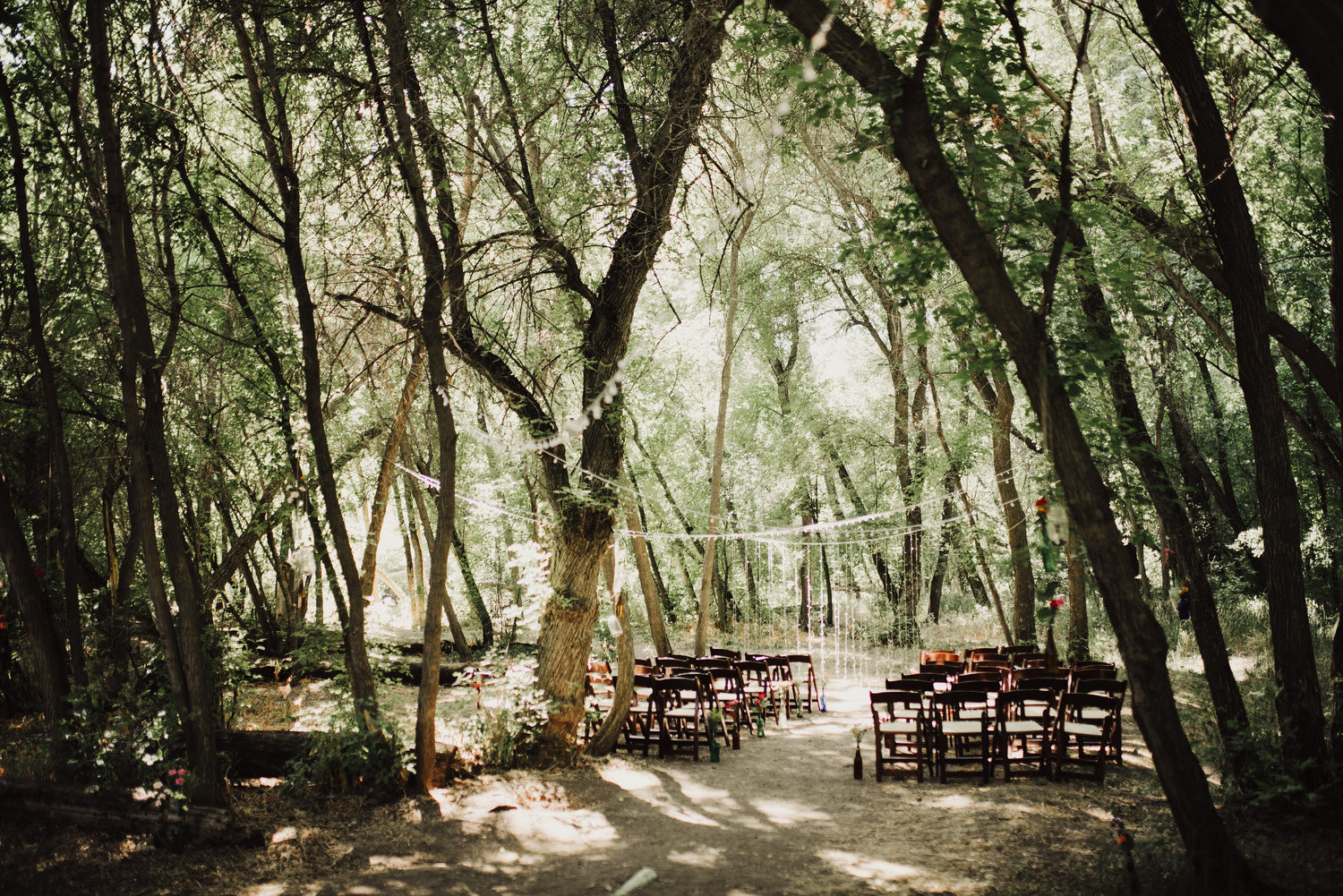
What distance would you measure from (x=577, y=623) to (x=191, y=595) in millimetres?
3578

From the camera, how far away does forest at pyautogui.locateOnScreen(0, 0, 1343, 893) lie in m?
4.80

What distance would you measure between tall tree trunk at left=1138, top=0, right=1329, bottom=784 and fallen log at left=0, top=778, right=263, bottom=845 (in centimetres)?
723

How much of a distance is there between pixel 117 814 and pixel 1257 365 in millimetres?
8546

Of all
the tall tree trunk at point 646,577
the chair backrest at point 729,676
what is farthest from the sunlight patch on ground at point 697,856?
the chair backrest at point 729,676

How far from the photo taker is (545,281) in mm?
10180

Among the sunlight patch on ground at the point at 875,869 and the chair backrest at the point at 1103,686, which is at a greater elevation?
the chair backrest at the point at 1103,686

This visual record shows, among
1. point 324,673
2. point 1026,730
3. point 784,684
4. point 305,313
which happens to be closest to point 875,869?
point 1026,730

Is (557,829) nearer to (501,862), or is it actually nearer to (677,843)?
(501,862)

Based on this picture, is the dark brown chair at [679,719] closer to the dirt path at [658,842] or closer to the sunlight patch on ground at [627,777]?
the sunlight patch on ground at [627,777]

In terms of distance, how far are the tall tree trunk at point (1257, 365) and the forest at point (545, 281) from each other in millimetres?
25

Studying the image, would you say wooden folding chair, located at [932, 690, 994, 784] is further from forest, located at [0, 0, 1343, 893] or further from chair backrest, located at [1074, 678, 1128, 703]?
Result: forest, located at [0, 0, 1343, 893]

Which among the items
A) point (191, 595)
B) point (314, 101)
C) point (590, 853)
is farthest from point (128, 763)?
point (314, 101)

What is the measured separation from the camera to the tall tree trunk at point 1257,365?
229 inches

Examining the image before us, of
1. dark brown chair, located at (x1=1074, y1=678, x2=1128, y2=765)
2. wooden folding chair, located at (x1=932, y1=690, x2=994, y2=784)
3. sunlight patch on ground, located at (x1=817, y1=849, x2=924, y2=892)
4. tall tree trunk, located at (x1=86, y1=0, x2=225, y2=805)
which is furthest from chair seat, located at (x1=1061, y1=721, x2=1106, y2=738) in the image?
tall tree trunk, located at (x1=86, y1=0, x2=225, y2=805)
